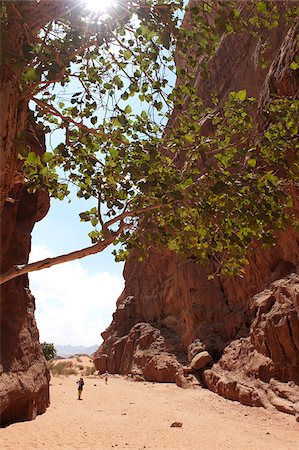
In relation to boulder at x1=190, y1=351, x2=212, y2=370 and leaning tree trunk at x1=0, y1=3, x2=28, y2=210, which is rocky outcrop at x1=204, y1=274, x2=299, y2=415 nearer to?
A: boulder at x1=190, y1=351, x2=212, y2=370

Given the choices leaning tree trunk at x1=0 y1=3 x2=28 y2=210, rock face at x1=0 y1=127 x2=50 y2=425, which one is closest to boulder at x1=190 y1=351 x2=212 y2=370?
rock face at x1=0 y1=127 x2=50 y2=425

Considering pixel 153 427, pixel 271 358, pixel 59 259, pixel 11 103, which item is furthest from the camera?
pixel 271 358

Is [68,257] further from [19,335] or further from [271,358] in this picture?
[271,358]

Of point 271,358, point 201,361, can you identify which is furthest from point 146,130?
point 201,361

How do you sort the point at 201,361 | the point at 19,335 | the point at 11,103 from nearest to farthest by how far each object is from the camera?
the point at 11,103 < the point at 19,335 < the point at 201,361

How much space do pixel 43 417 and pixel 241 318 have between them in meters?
16.9

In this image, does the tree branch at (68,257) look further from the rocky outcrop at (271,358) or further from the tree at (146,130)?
the rocky outcrop at (271,358)

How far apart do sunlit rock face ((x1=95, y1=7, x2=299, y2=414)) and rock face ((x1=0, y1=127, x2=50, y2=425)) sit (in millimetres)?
11578

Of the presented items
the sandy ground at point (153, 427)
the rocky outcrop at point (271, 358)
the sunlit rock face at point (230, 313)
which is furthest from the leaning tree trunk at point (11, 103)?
the rocky outcrop at point (271, 358)

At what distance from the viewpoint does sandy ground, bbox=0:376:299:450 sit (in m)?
12.7

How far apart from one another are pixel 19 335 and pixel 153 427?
789 centimetres

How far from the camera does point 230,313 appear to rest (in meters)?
30.3

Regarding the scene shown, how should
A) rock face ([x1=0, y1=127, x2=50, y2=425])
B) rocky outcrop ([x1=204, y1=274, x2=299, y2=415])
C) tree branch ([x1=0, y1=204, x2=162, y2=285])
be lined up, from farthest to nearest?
rocky outcrop ([x1=204, y1=274, x2=299, y2=415]), rock face ([x1=0, y1=127, x2=50, y2=425]), tree branch ([x1=0, y1=204, x2=162, y2=285])

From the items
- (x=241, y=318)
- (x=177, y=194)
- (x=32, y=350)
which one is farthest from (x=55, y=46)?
(x=241, y=318)
